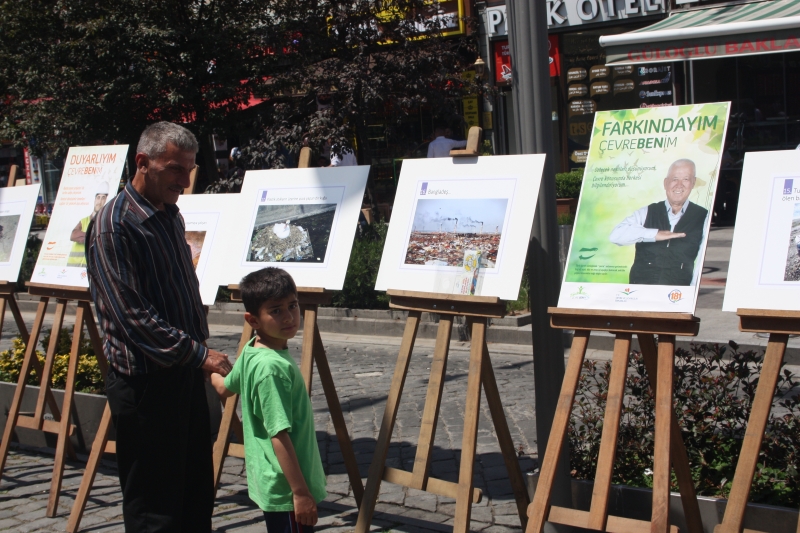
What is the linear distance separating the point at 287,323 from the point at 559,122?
582 inches

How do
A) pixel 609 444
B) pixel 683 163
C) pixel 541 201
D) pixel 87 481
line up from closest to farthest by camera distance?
pixel 609 444, pixel 683 163, pixel 541 201, pixel 87 481

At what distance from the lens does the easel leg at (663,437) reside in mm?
3207

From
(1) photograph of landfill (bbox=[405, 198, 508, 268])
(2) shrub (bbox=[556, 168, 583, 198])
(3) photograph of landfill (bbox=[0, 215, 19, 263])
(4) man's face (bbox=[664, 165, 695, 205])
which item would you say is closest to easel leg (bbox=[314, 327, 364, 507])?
(1) photograph of landfill (bbox=[405, 198, 508, 268])

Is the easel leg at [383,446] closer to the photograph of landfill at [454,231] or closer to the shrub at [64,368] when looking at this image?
the photograph of landfill at [454,231]

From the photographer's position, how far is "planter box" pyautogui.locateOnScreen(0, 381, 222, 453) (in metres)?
5.76

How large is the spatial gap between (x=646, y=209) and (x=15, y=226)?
439 cm

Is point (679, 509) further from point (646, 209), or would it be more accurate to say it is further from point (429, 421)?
point (646, 209)

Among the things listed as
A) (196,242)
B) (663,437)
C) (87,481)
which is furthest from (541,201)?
(87,481)

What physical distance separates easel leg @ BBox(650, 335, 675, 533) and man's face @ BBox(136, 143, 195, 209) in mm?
2052

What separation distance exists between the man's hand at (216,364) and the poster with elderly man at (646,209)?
144cm

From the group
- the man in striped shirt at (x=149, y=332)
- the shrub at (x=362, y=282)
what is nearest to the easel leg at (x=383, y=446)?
the man in striped shirt at (x=149, y=332)

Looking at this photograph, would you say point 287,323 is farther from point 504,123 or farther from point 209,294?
point 504,123

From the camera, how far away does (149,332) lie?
133 inches

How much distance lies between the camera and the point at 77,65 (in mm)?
14547
